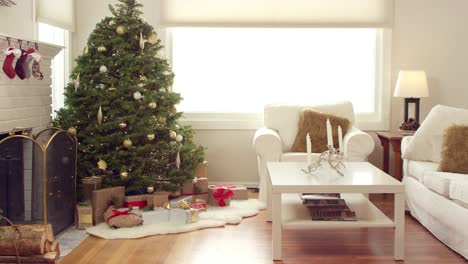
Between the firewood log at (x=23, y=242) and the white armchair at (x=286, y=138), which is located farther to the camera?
the white armchair at (x=286, y=138)

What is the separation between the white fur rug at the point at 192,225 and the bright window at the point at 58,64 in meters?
1.62

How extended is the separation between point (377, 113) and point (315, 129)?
3.52 ft

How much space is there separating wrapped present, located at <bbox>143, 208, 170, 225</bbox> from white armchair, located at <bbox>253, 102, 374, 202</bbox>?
3.16ft

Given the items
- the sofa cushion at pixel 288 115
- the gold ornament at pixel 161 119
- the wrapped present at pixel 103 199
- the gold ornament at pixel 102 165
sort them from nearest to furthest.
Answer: the wrapped present at pixel 103 199 < the gold ornament at pixel 102 165 < the gold ornament at pixel 161 119 < the sofa cushion at pixel 288 115

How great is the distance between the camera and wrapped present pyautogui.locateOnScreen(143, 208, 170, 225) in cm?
467

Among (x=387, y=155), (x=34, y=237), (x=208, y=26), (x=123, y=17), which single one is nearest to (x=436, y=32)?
(x=387, y=155)

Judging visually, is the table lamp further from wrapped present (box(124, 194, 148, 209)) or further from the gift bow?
wrapped present (box(124, 194, 148, 209))

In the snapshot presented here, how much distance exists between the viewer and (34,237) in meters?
3.17

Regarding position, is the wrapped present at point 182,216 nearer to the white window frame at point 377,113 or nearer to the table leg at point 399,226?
the table leg at point 399,226

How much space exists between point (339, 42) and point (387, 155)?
1271 mm

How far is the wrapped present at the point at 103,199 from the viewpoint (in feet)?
15.1

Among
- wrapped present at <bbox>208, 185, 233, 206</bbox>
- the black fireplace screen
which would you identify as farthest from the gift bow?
the black fireplace screen

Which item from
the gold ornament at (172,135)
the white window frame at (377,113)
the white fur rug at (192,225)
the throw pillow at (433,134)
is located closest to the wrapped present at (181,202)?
the white fur rug at (192,225)

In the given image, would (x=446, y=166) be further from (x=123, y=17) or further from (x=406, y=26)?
(x=123, y=17)
